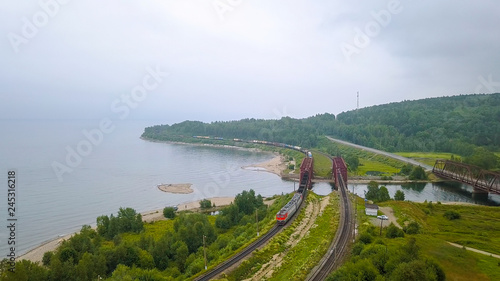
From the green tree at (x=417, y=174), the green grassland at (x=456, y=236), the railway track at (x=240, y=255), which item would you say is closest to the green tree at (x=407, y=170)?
the green tree at (x=417, y=174)

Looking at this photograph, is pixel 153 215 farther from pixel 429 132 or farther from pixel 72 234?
pixel 429 132

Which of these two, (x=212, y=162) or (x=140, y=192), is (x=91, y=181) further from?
(x=212, y=162)

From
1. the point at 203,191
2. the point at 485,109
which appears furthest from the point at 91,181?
the point at 485,109

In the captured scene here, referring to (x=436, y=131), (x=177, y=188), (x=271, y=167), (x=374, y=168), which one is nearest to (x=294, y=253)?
(x=177, y=188)

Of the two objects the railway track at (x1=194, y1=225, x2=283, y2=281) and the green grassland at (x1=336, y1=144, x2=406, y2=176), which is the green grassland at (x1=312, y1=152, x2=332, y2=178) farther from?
the railway track at (x1=194, y1=225, x2=283, y2=281)

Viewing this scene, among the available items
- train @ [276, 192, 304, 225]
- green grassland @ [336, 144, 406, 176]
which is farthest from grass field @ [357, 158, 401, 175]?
train @ [276, 192, 304, 225]

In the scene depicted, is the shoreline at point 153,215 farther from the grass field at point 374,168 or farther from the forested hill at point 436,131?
the forested hill at point 436,131
